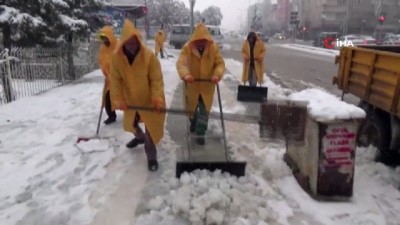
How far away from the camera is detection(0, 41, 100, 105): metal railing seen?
9680 millimetres

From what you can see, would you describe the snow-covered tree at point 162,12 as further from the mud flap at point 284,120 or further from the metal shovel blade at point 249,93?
the mud flap at point 284,120

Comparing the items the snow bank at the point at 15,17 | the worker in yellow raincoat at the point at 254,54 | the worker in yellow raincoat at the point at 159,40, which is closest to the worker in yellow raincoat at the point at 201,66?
the worker in yellow raincoat at the point at 254,54

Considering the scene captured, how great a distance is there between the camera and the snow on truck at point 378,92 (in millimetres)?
4773

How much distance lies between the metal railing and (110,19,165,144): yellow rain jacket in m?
5.74

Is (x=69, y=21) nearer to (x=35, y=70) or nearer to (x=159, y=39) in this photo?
(x=35, y=70)

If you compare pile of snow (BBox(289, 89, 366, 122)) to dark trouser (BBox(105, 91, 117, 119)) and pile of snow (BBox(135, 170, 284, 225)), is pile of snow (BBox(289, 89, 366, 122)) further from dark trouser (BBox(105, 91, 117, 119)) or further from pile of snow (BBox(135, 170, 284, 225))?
dark trouser (BBox(105, 91, 117, 119))

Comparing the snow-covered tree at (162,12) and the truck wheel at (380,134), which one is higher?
the snow-covered tree at (162,12)

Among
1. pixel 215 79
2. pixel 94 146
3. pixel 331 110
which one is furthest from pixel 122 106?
pixel 331 110

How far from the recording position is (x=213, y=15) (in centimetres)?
9100

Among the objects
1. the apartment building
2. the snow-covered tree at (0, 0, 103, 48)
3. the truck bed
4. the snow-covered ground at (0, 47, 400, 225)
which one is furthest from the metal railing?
the apartment building

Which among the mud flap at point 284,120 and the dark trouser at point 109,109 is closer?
the mud flap at point 284,120

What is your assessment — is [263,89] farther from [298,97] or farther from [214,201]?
[214,201]

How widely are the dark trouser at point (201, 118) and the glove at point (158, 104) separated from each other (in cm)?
101

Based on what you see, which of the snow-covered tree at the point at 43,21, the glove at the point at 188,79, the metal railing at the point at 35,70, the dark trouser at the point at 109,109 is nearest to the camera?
the glove at the point at 188,79
